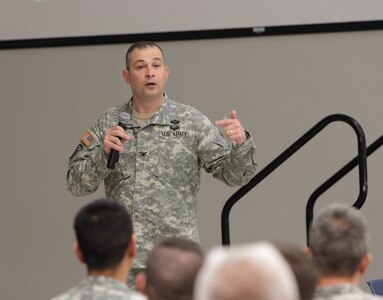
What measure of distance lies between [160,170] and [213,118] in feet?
7.21

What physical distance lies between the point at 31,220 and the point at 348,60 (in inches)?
95.2

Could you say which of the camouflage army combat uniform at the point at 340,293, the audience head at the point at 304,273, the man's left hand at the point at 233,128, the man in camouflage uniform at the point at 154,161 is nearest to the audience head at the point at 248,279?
the audience head at the point at 304,273

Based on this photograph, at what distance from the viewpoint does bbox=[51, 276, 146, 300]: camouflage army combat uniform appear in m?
2.91

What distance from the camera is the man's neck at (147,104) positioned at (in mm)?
4500

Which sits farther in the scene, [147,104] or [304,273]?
[147,104]

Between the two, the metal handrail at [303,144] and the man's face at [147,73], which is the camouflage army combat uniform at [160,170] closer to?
the man's face at [147,73]

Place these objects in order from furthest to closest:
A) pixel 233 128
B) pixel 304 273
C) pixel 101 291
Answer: pixel 233 128, pixel 101 291, pixel 304 273

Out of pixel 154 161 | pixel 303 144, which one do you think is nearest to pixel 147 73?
pixel 154 161

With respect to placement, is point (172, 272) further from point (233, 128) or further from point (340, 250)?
point (233, 128)

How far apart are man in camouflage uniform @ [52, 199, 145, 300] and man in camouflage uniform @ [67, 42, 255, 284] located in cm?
121

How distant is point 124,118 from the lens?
174 inches

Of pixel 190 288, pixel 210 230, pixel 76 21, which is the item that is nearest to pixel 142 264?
pixel 190 288

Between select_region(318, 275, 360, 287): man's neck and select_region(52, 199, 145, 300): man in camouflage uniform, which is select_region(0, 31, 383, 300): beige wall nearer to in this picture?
select_region(52, 199, 145, 300): man in camouflage uniform

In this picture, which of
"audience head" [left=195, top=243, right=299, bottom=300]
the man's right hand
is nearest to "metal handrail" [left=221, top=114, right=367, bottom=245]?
the man's right hand
